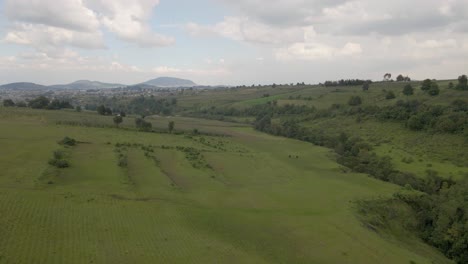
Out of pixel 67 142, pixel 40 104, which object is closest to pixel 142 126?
pixel 67 142

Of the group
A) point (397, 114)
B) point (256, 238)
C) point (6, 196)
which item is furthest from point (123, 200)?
point (397, 114)

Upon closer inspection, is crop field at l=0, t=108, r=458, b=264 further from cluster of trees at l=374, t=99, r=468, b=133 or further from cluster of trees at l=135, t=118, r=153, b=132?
cluster of trees at l=135, t=118, r=153, b=132

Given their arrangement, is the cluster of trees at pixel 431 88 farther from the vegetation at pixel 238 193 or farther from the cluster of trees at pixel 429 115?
the vegetation at pixel 238 193

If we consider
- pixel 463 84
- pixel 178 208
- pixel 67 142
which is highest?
pixel 463 84

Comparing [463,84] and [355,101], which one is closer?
[463,84]

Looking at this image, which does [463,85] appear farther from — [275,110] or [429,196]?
[429,196]

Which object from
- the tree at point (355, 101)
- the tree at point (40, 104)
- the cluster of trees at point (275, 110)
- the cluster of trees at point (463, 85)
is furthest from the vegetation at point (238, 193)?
the cluster of trees at point (275, 110)

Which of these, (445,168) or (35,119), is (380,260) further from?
(35,119)

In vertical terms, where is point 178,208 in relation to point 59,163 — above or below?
below
